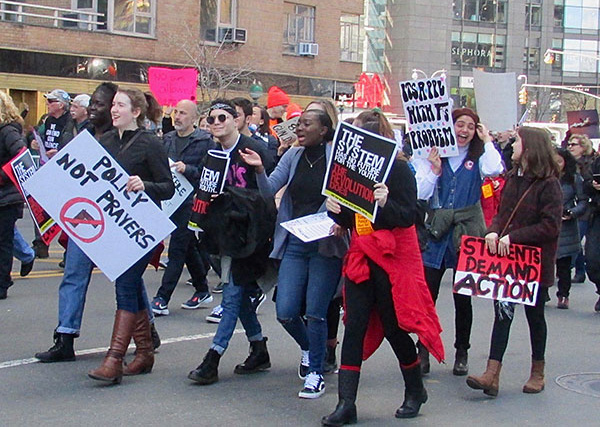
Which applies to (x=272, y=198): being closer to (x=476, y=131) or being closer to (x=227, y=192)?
(x=227, y=192)

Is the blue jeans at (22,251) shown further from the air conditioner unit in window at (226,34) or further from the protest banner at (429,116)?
the air conditioner unit in window at (226,34)

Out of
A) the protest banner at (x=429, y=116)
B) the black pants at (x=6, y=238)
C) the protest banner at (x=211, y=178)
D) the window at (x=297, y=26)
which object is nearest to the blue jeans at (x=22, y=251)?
the black pants at (x=6, y=238)

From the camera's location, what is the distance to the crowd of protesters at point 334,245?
592cm

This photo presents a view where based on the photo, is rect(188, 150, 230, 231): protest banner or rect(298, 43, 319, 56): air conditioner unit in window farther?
rect(298, 43, 319, 56): air conditioner unit in window

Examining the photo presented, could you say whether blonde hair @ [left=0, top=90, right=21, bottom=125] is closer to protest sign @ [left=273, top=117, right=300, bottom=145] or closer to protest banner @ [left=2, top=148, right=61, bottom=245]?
protest banner @ [left=2, top=148, right=61, bottom=245]

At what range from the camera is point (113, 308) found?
381 inches

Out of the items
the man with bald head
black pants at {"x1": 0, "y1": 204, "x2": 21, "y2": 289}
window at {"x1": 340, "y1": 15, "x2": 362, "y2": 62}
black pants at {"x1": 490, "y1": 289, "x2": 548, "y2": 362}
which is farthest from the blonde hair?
window at {"x1": 340, "y1": 15, "x2": 362, "y2": 62}

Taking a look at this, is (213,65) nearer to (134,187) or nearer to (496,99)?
(496,99)

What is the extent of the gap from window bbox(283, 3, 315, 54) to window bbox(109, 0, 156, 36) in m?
6.43

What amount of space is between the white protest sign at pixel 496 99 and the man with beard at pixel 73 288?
4707 millimetres

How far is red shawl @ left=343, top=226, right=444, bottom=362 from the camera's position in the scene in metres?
5.86

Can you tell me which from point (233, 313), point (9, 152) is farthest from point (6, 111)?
point (233, 313)

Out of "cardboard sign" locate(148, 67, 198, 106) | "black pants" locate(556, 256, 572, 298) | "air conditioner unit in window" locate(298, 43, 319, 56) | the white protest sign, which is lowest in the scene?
"black pants" locate(556, 256, 572, 298)

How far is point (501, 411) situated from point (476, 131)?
213 centimetres
